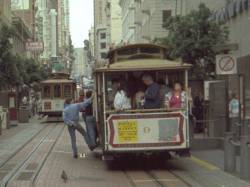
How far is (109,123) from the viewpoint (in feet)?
56.3

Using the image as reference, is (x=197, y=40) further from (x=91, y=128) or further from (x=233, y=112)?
(x=91, y=128)

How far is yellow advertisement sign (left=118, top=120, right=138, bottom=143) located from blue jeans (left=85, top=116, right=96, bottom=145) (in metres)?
3.16

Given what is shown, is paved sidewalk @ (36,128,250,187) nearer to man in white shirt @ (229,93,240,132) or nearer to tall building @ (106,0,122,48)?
man in white shirt @ (229,93,240,132)

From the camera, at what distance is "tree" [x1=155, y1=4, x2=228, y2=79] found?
3136 centimetres

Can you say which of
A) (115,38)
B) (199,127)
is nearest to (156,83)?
(199,127)

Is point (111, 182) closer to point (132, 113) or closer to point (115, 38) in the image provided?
point (132, 113)

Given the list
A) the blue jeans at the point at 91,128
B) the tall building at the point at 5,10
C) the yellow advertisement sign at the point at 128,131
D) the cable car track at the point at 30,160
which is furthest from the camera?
the tall building at the point at 5,10

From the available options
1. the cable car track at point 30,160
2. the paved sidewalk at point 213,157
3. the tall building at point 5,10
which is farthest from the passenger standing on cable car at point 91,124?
the tall building at point 5,10

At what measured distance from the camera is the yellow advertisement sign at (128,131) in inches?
671

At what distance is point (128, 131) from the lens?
17031mm

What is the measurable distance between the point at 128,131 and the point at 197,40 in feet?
49.7

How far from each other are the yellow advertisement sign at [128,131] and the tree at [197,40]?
1438cm

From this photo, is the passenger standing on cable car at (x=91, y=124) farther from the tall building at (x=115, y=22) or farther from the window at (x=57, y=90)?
the tall building at (x=115, y=22)

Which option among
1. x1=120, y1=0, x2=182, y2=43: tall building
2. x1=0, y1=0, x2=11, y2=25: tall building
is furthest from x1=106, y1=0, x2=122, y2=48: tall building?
x1=0, y1=0, x2=11, y2=25: tall building
